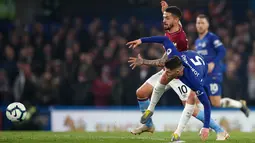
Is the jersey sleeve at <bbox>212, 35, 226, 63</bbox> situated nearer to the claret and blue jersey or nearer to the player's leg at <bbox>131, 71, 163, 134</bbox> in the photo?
Result: the claret and blue jersey

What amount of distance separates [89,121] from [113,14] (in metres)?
6.79

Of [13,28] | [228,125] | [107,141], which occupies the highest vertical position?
[13,28]

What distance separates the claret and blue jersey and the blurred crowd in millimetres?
3829

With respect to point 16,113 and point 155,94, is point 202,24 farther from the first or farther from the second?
point 16,113

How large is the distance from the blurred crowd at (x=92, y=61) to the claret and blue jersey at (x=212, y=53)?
151 inches

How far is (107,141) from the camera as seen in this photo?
12.6 metres

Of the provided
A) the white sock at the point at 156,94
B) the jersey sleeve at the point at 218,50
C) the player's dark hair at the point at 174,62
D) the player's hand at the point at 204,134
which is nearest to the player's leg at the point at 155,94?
the white sock at the point at 156,94

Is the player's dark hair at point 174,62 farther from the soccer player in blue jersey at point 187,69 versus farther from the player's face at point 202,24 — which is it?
the player's face at point 202,24

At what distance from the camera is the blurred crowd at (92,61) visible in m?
21.1

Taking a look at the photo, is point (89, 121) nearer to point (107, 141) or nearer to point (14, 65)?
point (14, 65)

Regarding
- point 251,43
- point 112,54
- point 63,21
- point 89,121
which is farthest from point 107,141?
point 63,21

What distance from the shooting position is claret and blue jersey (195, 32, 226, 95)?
55.2 ft

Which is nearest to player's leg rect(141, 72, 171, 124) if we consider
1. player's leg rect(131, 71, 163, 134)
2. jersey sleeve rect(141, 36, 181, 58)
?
player's leg rect(131, 71, 163, 134)

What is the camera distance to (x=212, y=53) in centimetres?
1700
